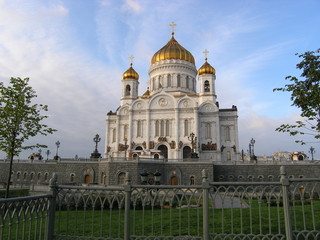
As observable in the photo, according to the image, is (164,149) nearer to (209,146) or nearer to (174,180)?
(209,146)

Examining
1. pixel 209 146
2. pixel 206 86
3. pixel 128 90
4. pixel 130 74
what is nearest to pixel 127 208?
pixel 209 146

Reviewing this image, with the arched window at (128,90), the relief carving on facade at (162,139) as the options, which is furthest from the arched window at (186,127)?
the arched window at (128,90)

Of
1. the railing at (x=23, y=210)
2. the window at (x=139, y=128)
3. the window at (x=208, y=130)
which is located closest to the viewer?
the railing at (x=23, y=210)

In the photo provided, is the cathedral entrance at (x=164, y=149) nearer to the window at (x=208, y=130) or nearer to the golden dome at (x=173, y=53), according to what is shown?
the window at (x=208, y=130)

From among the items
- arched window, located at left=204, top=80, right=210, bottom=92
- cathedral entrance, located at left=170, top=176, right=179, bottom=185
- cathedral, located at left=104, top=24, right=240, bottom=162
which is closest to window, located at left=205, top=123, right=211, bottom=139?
cathedral, located at left=104, top=24, right=240, bottom=162

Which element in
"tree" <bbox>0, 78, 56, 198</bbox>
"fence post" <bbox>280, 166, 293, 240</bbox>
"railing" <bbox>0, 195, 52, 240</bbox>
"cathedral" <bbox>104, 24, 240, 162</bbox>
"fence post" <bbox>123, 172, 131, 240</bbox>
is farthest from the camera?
"cathedral" <bbox>104, 24, 240, 162</bbox>

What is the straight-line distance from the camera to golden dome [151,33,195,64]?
4403 cm

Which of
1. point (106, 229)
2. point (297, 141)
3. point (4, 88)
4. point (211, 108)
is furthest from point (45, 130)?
point (211, 108)

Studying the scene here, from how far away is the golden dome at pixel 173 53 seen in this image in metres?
44.0

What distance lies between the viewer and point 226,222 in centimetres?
922

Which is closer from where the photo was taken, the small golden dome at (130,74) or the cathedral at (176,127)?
the cathedral at (176,127)

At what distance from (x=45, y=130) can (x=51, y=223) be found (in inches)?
506

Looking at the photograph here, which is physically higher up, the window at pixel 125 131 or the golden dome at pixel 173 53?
the golden dome at pixel 173 53

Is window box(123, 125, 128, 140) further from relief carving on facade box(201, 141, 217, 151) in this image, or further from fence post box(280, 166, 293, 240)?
fence post box(280, 166, 293, 240)
